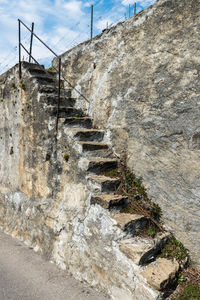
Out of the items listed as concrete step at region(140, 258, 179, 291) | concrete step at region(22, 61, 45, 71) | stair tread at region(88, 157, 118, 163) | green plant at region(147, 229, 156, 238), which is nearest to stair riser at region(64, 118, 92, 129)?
stair tread at region(88, 157, 118, 163)

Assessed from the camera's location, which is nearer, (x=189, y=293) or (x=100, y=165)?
(x=189, y=293)

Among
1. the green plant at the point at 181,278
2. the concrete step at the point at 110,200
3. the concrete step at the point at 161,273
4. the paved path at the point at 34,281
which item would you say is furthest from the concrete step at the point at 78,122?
the green plant at the point at 181,278

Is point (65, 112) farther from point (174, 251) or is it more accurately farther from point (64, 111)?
point (174, 251)

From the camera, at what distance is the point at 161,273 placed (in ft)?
7.72

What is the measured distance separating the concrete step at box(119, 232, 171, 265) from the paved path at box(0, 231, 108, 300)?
2.16 feet

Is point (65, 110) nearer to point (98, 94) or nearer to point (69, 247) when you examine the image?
point (98, 94)

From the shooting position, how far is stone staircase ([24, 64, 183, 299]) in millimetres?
2385

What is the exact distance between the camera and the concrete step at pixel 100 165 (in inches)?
124

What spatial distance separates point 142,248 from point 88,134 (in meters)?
1.81

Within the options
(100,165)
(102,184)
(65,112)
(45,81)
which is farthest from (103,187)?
(45,81)

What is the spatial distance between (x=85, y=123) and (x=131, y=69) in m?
1.14

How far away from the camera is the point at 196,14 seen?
273 cm

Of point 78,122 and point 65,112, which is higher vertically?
point 65,112

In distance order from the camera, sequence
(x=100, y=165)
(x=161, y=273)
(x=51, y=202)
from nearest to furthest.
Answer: (x=161, y=273) < (x=100, y=165) < (x=51, y=202)
